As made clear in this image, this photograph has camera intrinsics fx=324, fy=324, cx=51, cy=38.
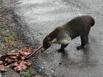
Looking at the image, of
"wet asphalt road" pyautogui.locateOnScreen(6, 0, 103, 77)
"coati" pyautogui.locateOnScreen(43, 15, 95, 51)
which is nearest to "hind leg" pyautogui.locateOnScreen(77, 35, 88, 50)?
"coati" pyautogui.locateOnScreen(43, 15, 95, 51)

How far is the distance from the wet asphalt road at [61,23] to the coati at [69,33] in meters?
0.26

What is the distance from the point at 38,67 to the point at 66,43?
2.55 ft

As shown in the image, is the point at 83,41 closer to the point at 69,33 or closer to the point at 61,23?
the point at 69,33

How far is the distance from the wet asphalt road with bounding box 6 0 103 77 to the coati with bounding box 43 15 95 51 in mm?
258

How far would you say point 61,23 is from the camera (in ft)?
27.7

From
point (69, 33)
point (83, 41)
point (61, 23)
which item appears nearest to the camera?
point (69, 33)

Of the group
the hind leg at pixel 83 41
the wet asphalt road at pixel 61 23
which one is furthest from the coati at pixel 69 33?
the wet asphalt road at pixel 61 23

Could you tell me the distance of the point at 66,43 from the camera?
22.3ft

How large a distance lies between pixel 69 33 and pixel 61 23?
154 cm

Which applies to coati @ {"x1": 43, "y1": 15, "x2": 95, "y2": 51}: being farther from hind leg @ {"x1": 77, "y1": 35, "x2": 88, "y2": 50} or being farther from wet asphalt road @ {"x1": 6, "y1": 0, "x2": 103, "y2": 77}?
wet asphalt road @ {"x1": 6, "y1": 0, "x2": 103, "y2": 77}

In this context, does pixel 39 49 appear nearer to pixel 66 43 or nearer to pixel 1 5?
pixel 66 43

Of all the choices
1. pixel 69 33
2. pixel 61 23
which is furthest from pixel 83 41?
pixel 61 23

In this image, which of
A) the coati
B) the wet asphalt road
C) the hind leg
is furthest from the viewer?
the hind leg

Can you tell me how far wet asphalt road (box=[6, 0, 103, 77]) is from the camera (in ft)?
21.4
